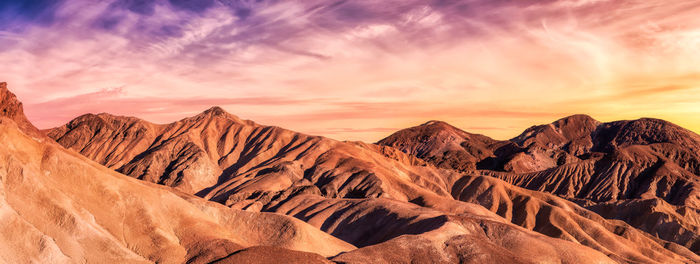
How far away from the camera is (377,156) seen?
175125mm

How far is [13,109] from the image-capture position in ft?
474

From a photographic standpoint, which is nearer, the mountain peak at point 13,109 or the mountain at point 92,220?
the mountain at point 92,220

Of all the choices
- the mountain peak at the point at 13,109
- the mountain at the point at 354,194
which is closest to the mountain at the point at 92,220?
the mountain at the point at 354,194

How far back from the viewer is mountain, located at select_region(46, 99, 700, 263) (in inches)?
2606

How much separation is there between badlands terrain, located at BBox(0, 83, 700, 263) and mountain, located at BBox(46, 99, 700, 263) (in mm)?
403

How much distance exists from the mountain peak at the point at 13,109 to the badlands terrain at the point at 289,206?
503 millimetres

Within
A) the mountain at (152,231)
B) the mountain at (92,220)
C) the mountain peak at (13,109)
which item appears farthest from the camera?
the mountain peak at (13,109)

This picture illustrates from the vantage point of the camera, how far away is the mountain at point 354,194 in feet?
217

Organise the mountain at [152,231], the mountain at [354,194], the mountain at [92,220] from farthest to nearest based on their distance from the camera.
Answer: the mountain at [354,194] < the mountain at [152,231] < the mountain at [92,220]

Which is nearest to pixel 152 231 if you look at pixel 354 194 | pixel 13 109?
pixel 354 194

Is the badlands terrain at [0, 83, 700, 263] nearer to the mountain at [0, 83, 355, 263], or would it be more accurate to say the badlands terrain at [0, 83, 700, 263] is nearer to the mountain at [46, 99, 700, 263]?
the mountain at [0, 83, 355, 263]

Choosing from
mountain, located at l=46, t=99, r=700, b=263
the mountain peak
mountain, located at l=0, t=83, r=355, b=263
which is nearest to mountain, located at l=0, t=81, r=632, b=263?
mountain, located at l=0, t=83, r=355, b=263

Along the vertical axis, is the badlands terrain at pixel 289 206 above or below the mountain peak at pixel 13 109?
below

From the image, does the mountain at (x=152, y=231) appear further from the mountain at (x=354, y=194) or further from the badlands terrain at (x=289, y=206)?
the mountain at (x=354, y=194)
